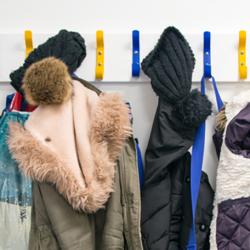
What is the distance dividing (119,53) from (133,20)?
0.35 feet

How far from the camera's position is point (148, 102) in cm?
107

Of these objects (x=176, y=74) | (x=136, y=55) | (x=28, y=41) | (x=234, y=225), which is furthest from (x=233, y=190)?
(x=28, y=41)

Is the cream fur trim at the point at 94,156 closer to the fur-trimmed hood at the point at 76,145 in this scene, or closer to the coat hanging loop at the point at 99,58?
the fur-trimmed hood at the point at 76,145

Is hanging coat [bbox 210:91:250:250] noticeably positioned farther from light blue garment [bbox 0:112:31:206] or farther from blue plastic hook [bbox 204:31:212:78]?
light blue garment [bbox 0:112:31:206]

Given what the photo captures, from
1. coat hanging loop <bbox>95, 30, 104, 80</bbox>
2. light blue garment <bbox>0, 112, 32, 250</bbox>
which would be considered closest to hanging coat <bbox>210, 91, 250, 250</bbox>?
coat hanging loop <bbox>95, 30, 104, 80</bbox>

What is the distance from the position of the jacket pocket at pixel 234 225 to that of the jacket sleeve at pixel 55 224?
0.31m

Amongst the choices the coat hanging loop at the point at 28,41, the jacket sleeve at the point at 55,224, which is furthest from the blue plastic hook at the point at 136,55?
the jacket sleeve at the point at 55,224

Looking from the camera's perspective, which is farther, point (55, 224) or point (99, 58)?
point (99, 58)

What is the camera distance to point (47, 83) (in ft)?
2.88

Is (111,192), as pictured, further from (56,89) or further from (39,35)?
(39,35)

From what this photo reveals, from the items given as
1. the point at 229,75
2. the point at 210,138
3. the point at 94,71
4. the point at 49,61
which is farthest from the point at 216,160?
the point at 49,61

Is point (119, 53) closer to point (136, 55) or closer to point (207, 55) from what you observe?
point (136, 55)

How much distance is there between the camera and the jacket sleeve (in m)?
0.88

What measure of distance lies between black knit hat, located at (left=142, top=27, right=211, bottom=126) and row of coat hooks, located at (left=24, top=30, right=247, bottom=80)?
41 millimetres
